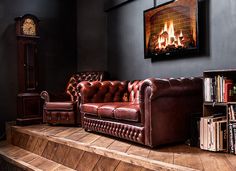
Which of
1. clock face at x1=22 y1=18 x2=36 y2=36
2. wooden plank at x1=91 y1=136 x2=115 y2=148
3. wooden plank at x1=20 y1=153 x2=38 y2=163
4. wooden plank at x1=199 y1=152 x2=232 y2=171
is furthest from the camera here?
clock face at x1=22 y1=18 x2=36 y2=36

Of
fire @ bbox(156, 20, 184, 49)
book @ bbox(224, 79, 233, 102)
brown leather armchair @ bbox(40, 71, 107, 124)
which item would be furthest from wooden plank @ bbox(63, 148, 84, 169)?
fire @ bbox(156, 20, 184, 49)

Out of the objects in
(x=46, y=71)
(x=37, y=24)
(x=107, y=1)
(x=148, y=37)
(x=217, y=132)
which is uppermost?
(x=107, y=1)

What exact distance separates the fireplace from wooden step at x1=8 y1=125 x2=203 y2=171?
151 cm

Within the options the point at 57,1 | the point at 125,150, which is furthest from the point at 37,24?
the point at 125,150

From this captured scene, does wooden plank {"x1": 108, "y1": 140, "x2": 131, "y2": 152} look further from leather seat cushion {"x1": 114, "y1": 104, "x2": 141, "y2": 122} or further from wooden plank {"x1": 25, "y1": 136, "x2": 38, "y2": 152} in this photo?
wooden plank {"x1": 25, "y1": 136, "x2": 38, "y2": 152}

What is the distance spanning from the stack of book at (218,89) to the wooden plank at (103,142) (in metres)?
1.20

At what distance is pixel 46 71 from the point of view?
18.1ft

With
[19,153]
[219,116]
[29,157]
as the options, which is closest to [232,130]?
[219,116]

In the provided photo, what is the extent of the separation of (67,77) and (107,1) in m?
1.75

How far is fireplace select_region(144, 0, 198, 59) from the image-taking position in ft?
11.8

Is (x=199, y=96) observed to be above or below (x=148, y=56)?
below

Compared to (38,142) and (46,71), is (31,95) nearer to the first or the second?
(46,71)

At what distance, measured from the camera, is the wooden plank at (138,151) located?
270cm

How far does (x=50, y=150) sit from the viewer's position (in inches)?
146
